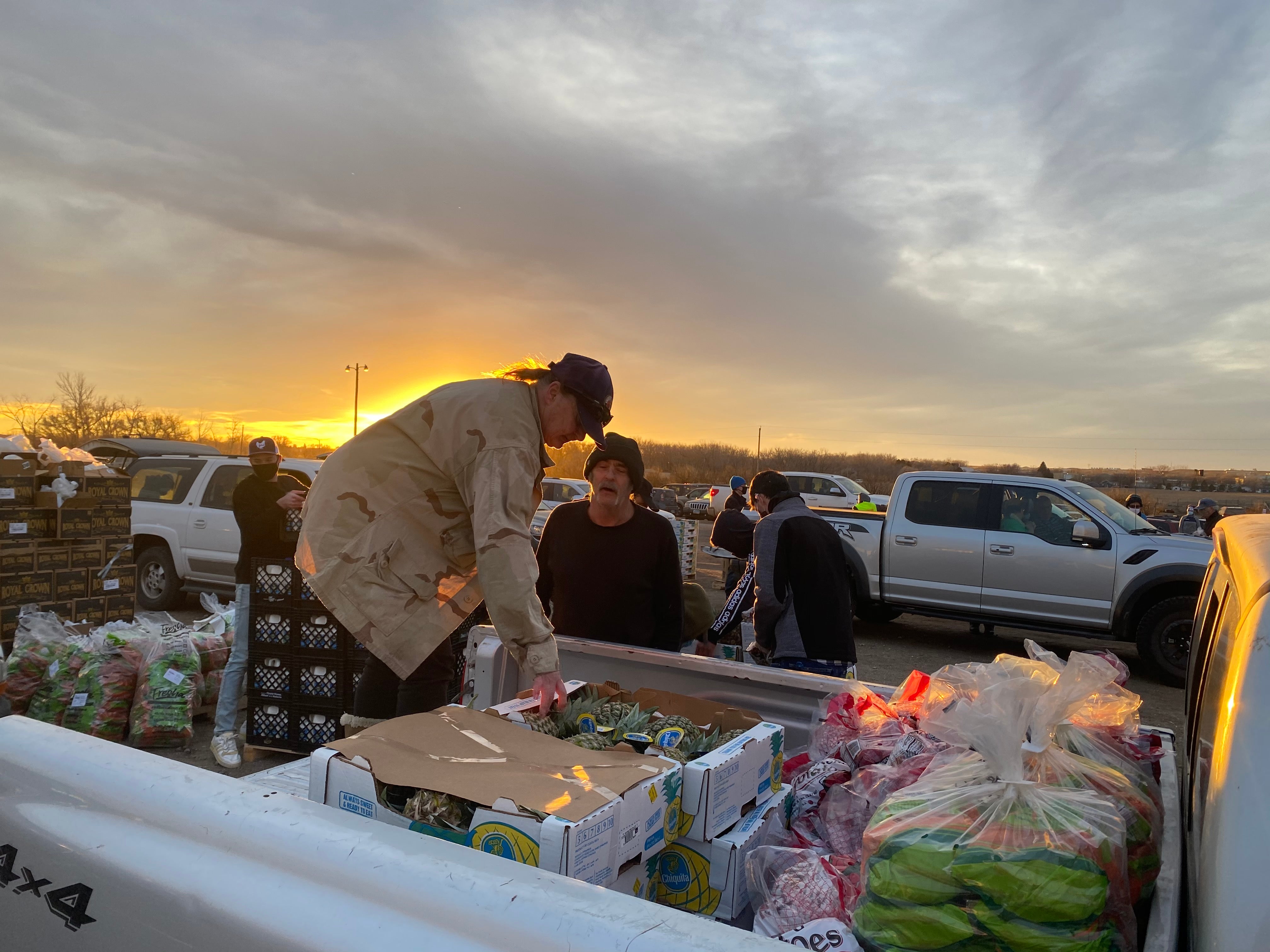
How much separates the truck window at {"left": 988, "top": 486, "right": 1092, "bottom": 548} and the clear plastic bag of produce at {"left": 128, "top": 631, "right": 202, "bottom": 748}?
8155 mm

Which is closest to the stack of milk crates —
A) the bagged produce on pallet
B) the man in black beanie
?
the bagged produce on pallet

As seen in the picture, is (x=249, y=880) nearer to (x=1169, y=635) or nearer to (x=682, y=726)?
(x=682, y=726)

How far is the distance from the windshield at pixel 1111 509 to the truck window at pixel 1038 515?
0.77ft

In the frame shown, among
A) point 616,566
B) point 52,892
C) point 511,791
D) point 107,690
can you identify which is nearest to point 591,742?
point 511,791

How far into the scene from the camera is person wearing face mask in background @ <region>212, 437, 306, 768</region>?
5.45m

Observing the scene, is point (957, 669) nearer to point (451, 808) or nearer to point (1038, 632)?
point (451, 808)

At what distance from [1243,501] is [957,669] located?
27216 mm

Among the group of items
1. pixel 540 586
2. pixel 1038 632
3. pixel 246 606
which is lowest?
pixel 1038 632

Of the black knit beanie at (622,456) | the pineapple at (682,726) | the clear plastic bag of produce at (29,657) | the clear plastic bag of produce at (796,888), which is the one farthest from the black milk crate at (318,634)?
the clear plastic bag of produce at (796,888)

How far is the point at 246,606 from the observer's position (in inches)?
217

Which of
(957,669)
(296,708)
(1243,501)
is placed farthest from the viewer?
(1243,501)

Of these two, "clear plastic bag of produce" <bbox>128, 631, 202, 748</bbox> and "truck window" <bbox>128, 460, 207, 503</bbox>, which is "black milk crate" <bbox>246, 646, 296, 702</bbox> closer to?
"clear plastic bag of produce" <bbox>128, 631, 202, 748</bbox>

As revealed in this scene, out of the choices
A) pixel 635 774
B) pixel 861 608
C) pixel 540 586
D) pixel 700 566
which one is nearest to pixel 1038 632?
pixel 861 608

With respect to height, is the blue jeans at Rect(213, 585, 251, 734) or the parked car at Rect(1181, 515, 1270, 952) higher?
the parked car at Rect(1181, 515, 1270, 952)
